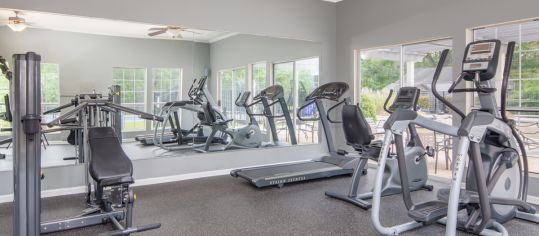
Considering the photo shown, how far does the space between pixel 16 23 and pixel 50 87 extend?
2.65 ft

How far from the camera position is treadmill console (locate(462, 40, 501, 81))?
3164 millimetres

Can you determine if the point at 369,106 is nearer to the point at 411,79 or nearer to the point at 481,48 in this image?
the point at 411,79

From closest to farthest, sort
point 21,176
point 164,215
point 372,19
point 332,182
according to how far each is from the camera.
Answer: point 21,176 → point 164,215 → point 332,182 → point 372,19

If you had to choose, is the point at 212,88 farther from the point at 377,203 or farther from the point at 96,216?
the point at 377,203

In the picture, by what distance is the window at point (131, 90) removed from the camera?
5.20m

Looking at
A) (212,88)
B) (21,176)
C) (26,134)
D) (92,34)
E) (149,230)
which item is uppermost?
(92,34)

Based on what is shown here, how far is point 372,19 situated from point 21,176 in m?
5.59

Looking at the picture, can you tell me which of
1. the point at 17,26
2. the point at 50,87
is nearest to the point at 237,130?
the point at 50,87

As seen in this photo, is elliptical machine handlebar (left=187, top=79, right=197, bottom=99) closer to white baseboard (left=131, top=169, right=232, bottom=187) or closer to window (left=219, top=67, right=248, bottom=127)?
window (left=219, top=67, right=248, bottom=127)

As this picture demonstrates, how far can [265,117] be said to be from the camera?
6.82 meters

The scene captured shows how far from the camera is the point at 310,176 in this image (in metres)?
5.15

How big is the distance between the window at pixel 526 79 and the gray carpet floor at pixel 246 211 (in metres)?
1.27

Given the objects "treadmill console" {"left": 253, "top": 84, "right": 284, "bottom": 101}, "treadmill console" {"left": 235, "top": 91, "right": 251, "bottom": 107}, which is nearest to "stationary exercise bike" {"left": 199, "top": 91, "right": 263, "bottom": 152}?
"treadmill console" {"left": 235, "top": 91, "right": 251, "bottom": 107}

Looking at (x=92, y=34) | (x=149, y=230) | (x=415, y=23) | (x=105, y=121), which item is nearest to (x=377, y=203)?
(x=149, y=230)
